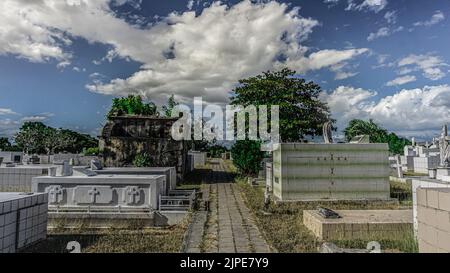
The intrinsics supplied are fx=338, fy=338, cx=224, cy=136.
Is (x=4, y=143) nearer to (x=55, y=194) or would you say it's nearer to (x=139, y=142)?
(x=139, y=142)

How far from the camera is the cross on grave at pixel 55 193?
12116 mm

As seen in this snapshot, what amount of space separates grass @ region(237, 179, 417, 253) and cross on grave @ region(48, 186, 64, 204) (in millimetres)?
7110

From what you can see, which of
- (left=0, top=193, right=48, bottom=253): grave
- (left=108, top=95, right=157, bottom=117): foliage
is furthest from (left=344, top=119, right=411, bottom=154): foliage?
(left=0, top=193, right=48, bottom=253): grave

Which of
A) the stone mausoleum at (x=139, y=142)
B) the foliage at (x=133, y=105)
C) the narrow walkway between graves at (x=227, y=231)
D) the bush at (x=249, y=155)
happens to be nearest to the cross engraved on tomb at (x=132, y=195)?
the narrow walkway between graves at (x=227, y=231)

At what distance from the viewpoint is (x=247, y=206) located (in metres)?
14.2

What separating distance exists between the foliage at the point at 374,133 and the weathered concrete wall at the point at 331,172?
45889 mm

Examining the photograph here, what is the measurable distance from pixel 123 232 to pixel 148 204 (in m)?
1.62

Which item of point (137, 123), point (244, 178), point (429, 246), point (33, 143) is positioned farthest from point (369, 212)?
point (33, 143)

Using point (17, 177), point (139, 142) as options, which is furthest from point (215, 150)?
point (17, 177)

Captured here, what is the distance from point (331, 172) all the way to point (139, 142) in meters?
13.1

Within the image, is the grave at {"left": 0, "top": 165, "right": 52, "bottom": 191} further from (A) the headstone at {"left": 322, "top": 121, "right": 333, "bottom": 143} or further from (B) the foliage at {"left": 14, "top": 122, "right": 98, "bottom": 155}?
(B) the foliage at {"left": 14, "top": 122, "right": 98, "bottom": 155}

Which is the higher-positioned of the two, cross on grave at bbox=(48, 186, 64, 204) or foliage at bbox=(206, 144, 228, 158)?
foliage at bbox=(206, 144, 228, 158)

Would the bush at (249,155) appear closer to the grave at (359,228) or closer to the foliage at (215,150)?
the grave at (359,228)

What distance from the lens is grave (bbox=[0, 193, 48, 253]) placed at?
680cm
